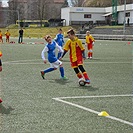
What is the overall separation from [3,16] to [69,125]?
410 ft

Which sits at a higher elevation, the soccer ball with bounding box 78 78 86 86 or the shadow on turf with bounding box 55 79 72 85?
the soccer ball with bounding box 78 78 86 86

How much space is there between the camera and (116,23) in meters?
82.9

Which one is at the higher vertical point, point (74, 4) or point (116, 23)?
point (74, 4)

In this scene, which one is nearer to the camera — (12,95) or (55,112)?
(55,112)

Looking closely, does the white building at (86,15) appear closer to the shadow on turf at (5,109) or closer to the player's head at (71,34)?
the player's head at (71,34)

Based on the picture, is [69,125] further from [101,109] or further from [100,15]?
[100,15]

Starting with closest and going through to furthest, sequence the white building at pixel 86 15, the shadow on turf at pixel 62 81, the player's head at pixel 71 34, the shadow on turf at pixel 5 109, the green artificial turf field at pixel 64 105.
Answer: the green artificial turf field at pixel 64 105 < the shadow on turf at pixel 5 109 < the player's head at pixel 71 34 < the shadow on turf at pixel 62 81 < the white building at pixel 86 15

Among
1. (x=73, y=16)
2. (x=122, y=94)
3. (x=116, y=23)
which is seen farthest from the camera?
(x=73, y=16)

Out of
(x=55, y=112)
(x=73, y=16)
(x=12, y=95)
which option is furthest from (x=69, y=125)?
(x=73, y=16)

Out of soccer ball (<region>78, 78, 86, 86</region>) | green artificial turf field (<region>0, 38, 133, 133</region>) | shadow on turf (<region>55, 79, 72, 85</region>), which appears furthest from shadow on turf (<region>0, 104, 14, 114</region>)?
shadow on turf (<region>55, 79, 72, 85</region>)

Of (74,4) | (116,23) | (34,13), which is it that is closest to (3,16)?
(34,13)

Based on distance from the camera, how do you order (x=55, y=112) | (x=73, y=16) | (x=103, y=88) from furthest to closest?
1. (x=73, y=16)
2. (x=103, y=88)
3. (x=55, y=112)

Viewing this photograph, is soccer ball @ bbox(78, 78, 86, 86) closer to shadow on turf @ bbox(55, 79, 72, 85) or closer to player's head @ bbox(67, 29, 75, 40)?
shadow on turf @ bbox(55, 79, 72, 85)

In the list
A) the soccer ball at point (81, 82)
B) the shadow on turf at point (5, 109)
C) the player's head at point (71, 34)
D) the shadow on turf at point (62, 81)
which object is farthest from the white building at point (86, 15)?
the shadow on turf at point (5, 109)
